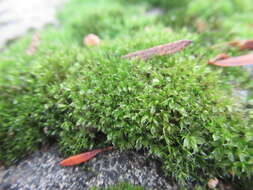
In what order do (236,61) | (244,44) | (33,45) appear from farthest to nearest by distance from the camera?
(33,45), (244,44), (236,61)

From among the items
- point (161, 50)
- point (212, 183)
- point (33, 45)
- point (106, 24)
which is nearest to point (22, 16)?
point (33, 45)

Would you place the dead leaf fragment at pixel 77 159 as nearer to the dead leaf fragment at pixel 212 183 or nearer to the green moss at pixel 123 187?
the green moss at pixel 123 187

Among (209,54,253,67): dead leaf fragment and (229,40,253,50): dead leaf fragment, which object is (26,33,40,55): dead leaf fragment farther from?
(229,40,253,50): dead leaf fragment

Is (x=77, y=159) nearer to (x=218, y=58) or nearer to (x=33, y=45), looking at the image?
(x=218, y=58)

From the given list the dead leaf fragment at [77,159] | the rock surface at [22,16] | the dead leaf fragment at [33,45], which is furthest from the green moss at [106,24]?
the dead leaf fragment at [77,159]

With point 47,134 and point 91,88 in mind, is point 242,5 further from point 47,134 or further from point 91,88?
point 47,134

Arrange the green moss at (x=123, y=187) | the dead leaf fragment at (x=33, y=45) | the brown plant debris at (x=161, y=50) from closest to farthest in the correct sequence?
the green moss at (x=123, y=187)
the brown plant debris at (x=161, y=50)
the dead leaf fragment at (x=33, y=45)
